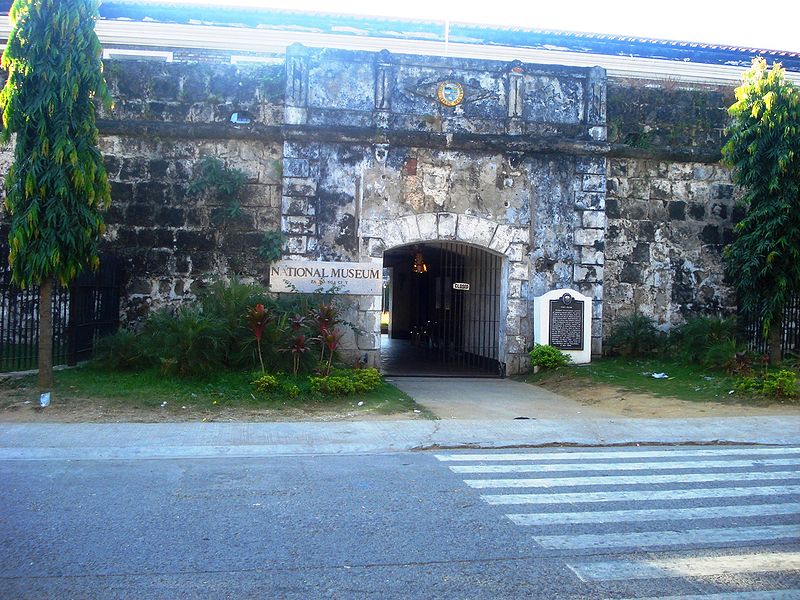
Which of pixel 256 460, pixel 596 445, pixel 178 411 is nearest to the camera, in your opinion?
pixel 256 460

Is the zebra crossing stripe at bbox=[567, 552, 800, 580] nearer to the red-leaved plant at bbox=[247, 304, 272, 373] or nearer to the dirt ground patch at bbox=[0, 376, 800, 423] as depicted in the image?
the dirt ground patch at bbox=[0, 376, 800, 423]

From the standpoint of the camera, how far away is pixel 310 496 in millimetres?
6531

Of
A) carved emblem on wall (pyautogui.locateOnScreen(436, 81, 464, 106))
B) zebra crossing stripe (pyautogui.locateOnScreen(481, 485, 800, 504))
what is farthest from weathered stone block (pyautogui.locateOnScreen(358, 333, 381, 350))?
zebra crossing stripe (pyautogui.locateOnScreen(481, 485, 800, 504))

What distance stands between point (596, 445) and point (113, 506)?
559 centimetres

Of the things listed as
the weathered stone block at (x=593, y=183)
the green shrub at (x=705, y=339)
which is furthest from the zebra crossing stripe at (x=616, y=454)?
the weathered stone block at (x=593, y=183)

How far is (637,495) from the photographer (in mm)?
6742

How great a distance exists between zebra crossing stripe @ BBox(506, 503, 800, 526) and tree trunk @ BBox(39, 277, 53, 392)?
7.67 m

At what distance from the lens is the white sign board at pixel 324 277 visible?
45.3 ft

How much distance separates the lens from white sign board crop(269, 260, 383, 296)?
45.3 feet

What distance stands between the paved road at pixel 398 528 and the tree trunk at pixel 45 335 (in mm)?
3465

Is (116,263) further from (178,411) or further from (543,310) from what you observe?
(543,310)

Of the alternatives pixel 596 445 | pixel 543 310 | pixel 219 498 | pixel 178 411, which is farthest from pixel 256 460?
pixel 543 310

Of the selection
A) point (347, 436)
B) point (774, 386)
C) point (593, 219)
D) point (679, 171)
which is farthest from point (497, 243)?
point (347, 436)

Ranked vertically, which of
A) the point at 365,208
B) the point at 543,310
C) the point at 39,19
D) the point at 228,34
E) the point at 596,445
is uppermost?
the point at 228,34
